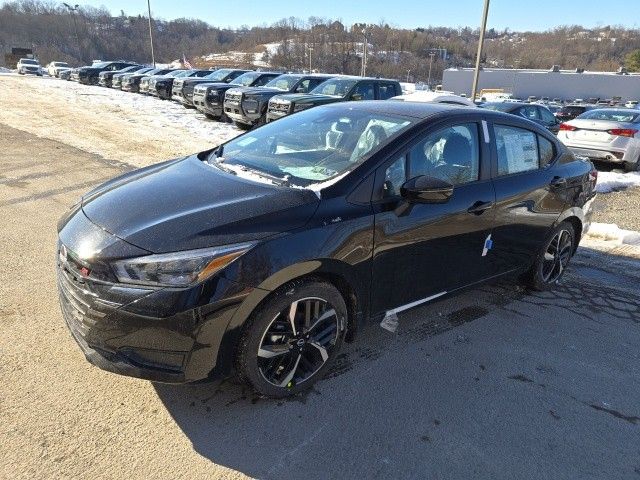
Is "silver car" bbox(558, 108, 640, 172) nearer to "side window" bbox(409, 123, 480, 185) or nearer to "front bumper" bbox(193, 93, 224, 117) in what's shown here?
"side window" bbox(409, 123, 480, 185)

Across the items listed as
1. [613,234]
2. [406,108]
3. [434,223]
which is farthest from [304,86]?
[434,223]

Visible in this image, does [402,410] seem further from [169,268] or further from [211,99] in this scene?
[211,99]

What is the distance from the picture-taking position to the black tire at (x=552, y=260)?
429 cm

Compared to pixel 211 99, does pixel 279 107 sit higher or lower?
higher

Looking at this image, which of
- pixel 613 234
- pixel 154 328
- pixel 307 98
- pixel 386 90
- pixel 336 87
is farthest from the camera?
pixel 386 90

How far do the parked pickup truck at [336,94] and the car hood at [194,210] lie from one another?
9.44 m

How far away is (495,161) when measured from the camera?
12.0 feet

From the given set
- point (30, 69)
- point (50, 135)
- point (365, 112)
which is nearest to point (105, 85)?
point (50, 135)

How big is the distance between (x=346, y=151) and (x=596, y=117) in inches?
420

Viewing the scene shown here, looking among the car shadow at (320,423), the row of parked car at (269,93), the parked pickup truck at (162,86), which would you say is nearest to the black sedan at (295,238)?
the car shadow at (320,423)

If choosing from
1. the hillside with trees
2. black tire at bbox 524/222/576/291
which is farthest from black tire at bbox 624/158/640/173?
the hillside with trees

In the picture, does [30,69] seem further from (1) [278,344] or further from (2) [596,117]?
(1) [278,344]

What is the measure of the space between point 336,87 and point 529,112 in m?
5.15

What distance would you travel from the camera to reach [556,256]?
4453 mm
